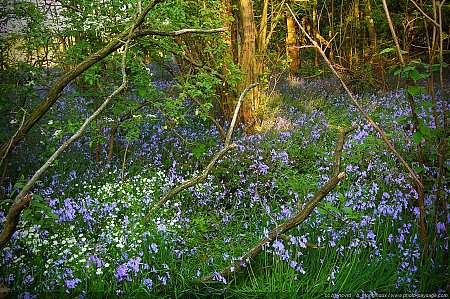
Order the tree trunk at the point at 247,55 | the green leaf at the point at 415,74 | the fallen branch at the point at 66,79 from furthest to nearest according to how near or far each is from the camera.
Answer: the tree trunk at the point at 247,55
the fallen branch at the point at 66,79
the green leaf at the point at 415,74

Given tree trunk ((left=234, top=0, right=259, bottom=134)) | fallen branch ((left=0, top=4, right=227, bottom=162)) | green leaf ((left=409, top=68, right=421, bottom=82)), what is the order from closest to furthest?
green leaf ((left=409, top=68, right=421, bottom=82)), fallen branch ((left=0, top=4, right=227, bottom=162)), tree trunk ((left=234, top=0, right=259, bottom=134))

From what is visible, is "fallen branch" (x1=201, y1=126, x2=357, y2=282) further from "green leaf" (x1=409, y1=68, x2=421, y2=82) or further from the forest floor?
"green leaf" (x1=409, y1=68, x2=421, y2=82)

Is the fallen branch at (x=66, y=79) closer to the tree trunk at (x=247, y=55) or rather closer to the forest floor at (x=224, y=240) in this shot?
the forest floor at (x=224, y=240)

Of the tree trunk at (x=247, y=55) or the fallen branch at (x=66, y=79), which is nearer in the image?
the fallen branch at (x=66, y=79)

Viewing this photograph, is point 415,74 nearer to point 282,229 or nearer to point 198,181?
point 282,229

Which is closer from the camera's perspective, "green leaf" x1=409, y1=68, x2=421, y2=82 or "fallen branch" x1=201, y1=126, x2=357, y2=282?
"green leaf" x1=409, y1=68, x2=421, y2=82

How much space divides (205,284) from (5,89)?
3.25 meters

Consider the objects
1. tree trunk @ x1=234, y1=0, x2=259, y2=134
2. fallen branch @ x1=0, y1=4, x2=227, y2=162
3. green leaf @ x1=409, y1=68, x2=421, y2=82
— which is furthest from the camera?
tree trunk @ x1=234, y1=0, x2=259, y2=134

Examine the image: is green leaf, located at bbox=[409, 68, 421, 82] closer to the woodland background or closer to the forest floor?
the woodland background

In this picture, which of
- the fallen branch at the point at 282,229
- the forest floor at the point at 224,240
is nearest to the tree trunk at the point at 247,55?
the forest floor at the point at 224,240

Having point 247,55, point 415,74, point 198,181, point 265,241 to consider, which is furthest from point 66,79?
point 247,55

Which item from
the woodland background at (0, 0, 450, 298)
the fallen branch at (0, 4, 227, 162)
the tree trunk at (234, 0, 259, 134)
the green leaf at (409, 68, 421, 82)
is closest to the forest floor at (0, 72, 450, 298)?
the woodland background at (0, 0, 450, 298)

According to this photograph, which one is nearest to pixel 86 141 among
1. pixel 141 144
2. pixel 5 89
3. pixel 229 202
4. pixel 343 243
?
pixel 141 144

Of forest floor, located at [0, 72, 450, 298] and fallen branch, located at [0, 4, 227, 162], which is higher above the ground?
fallen branch, located at [0, 4, 227, 162]
